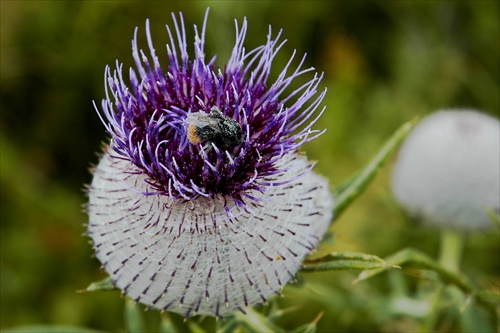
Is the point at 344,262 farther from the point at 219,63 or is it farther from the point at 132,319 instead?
the point at 219,63

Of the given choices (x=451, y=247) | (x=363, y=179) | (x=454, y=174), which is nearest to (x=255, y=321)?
(x=363, y=179)

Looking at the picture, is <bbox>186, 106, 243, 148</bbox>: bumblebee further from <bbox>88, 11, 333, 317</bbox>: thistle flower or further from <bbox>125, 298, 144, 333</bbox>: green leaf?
<bbox>125, 298, 144, 333</bbox>: green leaf

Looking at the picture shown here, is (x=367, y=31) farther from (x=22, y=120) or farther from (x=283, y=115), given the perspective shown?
(x=283, y=115)

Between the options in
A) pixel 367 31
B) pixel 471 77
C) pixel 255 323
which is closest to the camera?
pixel 255 323

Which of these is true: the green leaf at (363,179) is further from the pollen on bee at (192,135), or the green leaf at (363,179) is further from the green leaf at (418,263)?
the pollen on bee at (192,135)

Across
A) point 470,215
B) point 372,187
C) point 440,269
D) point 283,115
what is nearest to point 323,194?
point 283,115

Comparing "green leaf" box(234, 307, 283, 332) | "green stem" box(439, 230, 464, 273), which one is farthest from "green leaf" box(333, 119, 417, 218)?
"green stem" box(439, 230, 464, 273)
